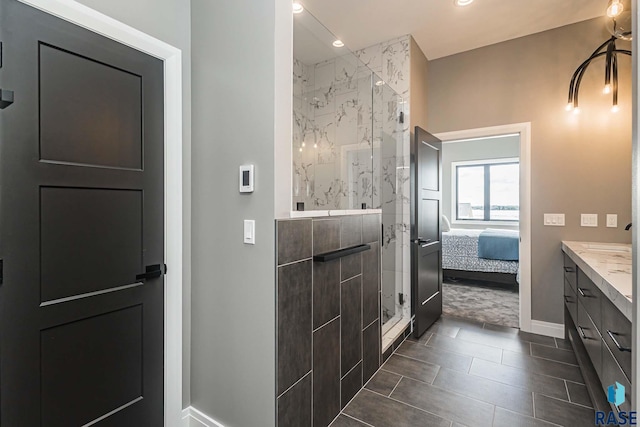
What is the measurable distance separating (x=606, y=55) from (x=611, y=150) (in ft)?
2.81

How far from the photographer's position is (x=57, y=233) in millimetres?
1354

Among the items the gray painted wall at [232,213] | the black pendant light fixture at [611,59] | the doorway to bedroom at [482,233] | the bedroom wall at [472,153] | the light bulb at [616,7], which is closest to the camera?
the gray painted wall at [232,213]

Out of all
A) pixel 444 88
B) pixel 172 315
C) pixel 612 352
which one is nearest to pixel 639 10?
pixel 612 352

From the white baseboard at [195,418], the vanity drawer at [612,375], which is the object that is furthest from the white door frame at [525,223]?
the white baseboard at [195,418]

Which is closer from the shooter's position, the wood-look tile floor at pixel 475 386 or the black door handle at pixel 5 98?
the black door handle at pixel 5 98

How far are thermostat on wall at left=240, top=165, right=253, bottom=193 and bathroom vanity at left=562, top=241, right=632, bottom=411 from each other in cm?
165

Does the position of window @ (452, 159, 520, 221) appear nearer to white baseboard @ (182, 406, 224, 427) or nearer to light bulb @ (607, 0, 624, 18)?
light bulb @ (607, 0, 624, 18)

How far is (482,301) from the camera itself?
4.21 meters

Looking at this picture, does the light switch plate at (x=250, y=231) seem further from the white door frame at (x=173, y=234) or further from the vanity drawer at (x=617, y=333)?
the vanity drawer at (x=617, y=333)

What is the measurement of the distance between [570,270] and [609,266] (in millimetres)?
966

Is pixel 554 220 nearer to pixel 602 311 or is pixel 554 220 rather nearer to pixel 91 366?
pixel 602 311

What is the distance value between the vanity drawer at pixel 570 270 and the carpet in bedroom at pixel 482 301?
844 millimetres

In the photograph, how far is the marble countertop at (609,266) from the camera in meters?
1.29

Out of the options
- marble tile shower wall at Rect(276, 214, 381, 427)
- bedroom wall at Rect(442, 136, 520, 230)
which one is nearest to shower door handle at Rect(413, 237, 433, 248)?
marble tile shower wall at Rect(276, 214, 381, 427)
